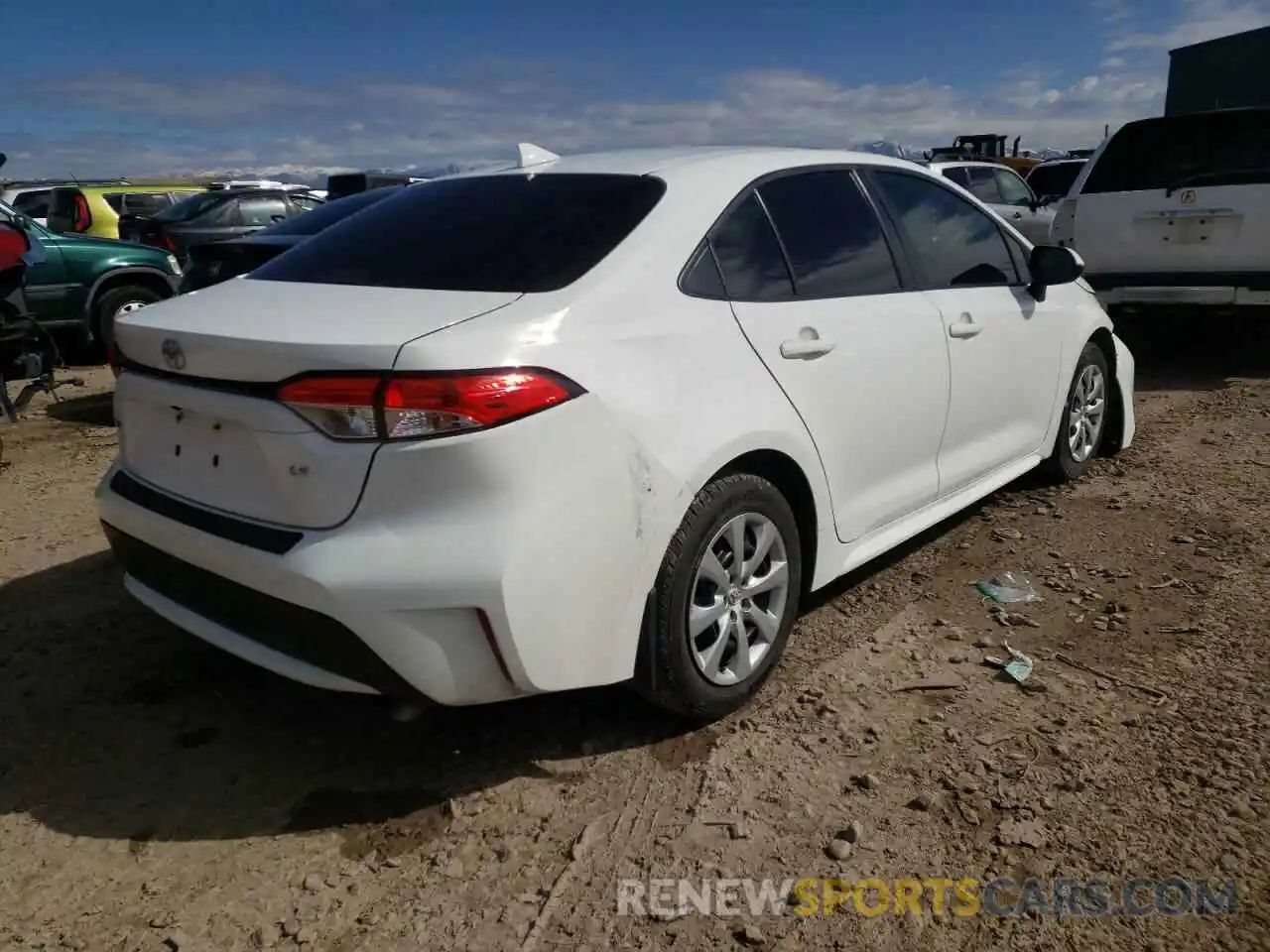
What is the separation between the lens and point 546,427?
2273 mm

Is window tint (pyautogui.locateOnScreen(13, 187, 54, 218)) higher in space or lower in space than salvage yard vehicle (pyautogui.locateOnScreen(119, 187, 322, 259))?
higher

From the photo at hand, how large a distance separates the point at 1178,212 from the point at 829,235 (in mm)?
5198

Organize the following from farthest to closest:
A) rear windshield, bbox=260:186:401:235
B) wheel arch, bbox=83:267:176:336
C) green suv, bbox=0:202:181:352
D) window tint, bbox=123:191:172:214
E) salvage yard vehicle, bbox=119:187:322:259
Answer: window tint, bbox=123:191:172:214 → salvage yard vehicle, bbox=119:187:322:259 → wheel arch, bbox=83:267:176:336 → green suv, bbox=0:202:181:352 → rear windshield, bbox=260:186:401:235

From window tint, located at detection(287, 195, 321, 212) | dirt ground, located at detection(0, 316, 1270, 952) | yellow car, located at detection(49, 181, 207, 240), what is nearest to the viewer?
dirt ground, located at detection(0, 316, 1270, 952)

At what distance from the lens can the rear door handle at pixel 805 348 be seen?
9.61 feet

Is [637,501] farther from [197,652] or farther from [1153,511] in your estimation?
Result: [1153,511]

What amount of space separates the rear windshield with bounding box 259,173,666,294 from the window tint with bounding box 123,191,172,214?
18.7 meters

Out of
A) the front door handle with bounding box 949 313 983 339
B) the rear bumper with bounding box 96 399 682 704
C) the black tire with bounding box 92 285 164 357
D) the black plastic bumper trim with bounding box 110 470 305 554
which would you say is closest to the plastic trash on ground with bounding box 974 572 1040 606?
the front door handle with bounding box 949 313 983 339

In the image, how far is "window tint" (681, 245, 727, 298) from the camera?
2754mm

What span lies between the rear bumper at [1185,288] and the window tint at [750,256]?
A: 5.44m

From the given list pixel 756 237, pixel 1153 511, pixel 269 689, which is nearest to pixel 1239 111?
pixel 1153 511

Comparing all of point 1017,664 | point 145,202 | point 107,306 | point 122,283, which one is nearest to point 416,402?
point 1017,664

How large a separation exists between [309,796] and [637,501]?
1149 mm

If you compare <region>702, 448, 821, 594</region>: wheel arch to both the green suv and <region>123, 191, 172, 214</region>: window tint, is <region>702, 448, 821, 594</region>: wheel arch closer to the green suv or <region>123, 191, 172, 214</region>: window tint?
the green suv
